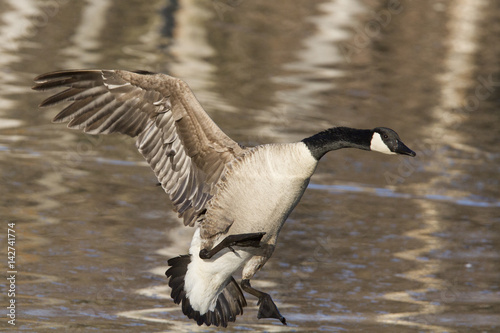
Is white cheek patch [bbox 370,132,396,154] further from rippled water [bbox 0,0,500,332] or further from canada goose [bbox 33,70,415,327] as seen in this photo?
rippled water [bbox 0,0,500,332]

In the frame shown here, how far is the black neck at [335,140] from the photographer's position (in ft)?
18.8

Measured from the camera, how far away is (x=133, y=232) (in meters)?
8.34

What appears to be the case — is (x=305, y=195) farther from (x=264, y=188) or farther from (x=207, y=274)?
(x=264, y=188)

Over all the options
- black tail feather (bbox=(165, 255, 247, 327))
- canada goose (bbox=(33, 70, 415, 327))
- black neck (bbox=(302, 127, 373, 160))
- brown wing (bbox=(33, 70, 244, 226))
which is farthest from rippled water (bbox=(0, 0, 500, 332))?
black neck (bbox=(302, 127, 373, 160))

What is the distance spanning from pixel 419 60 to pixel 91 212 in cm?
1203

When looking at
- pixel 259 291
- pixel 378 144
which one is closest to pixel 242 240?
pixel 259 291

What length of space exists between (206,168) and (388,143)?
1.39 metres

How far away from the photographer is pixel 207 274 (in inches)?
249

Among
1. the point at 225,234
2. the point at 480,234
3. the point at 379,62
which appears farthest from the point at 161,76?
the point at 379,62

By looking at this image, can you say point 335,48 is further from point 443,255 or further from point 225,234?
point 225,234

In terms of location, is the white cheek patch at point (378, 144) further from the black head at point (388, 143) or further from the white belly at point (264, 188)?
the white belly at point (264, 188)

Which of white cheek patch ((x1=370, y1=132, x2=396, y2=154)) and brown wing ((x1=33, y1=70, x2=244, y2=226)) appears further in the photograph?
brown wing ((x1=33, y1=70, x2=244, y2=226))

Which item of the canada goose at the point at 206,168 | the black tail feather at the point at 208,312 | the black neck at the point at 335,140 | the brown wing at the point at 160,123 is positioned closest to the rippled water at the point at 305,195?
the black tail feather at the point at 208,312

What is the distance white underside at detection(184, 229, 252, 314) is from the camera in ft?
20.4
